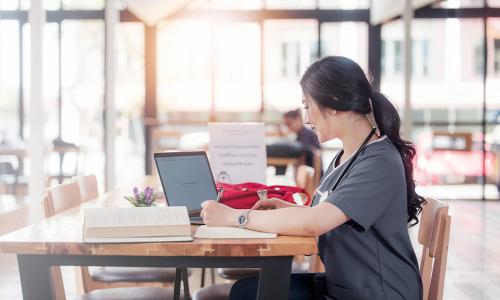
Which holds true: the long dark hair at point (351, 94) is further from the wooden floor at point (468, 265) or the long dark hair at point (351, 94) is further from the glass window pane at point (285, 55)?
the glass window pane at point (285, 55)

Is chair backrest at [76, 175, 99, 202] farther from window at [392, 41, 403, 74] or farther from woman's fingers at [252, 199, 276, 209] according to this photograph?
window at [392, 41, 403, 74]

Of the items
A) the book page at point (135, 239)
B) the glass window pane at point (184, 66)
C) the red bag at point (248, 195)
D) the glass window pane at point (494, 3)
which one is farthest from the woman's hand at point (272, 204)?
the glass window pane at point (494, 3)

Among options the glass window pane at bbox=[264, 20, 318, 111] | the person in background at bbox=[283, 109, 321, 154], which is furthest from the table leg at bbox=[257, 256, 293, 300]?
the glass window pane at bbox=[264, 20, 318, 111]

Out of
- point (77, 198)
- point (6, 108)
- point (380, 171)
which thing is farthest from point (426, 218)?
point (6, 108)

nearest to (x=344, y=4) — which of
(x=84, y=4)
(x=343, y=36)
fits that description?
(x=343, y=36)

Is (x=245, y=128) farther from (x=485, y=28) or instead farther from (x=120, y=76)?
(x=485, y=28)

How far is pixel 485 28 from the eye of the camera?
34.2 feet

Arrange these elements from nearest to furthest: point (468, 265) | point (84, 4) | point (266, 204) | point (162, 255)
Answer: point (162, 255), point (266, 204), point (468, 265), point (84, 4)

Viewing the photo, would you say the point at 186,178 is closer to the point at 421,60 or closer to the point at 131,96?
the point at 131,96

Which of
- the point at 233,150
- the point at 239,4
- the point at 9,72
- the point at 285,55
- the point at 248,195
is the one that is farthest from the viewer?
the point at 285,55

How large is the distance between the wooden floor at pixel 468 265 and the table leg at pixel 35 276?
2.57 m

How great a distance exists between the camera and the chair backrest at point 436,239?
205 centimetres

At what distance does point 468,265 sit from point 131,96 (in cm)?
619

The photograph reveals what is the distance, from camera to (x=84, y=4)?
9.91 m
